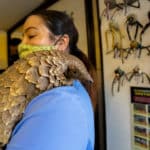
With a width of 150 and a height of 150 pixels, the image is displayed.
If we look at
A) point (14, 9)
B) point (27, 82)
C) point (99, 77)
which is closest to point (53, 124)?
point (27, 82)

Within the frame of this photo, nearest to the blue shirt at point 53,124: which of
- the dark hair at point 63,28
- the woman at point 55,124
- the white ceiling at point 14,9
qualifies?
the woman at point 55,124

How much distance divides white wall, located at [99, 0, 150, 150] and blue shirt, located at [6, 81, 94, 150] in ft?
2.51

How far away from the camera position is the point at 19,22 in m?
3.30

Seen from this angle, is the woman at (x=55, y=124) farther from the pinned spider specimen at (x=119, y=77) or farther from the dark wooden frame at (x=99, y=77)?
the dark wooden frame at (x=99, y=77)

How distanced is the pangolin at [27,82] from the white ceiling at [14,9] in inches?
74.7

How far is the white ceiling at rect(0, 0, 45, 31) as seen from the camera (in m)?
2.60

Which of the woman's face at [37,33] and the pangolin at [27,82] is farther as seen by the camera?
A: the woman's face at [37,33]

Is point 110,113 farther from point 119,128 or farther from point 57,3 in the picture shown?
point 57,3

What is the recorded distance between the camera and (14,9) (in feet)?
9.27

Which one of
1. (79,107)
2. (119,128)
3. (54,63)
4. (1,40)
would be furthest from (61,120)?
(1,40)

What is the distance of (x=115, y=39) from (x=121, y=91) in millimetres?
308

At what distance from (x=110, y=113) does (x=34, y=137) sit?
110 centimetres

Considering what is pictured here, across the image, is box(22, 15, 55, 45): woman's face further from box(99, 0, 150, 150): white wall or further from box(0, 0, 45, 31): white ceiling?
box(0, 0, 45, 31): white ceiling

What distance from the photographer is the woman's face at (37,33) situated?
972 mm
